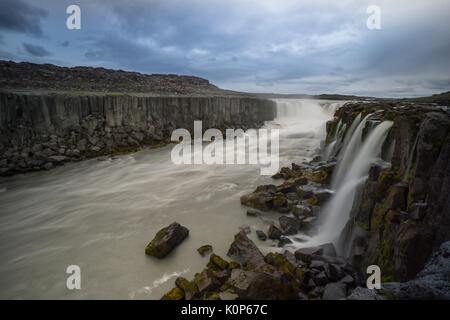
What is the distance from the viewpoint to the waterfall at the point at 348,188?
6010mm

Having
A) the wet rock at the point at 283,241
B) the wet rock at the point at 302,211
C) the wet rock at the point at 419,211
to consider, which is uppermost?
the wet rock at the point at 419,211

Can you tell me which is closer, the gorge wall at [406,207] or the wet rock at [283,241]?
the gorge wall at [406,207]

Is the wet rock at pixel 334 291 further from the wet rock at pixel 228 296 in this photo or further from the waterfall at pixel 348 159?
the waterfall at pixel 348 159

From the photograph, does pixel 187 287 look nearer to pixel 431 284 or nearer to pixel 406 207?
pixel 431 284

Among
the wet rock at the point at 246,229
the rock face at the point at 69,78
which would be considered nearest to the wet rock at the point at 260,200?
the wet rock at the point at 246,229

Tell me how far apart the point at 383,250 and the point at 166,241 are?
4.47 metres

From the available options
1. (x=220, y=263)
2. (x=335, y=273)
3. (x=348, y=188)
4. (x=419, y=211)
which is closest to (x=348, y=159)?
(x=348, y=188)

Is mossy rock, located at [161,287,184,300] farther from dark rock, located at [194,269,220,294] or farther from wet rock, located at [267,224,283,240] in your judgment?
wet rock, located at [267,224,283,240]

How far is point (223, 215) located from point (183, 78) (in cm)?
6495

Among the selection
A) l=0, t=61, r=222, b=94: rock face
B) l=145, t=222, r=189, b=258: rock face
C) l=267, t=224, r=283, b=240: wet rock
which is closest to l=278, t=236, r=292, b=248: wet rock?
l=267, t=224, r=283, b=240: wet rock

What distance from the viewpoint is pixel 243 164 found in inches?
523

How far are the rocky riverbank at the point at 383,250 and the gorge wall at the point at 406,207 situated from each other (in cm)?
1
